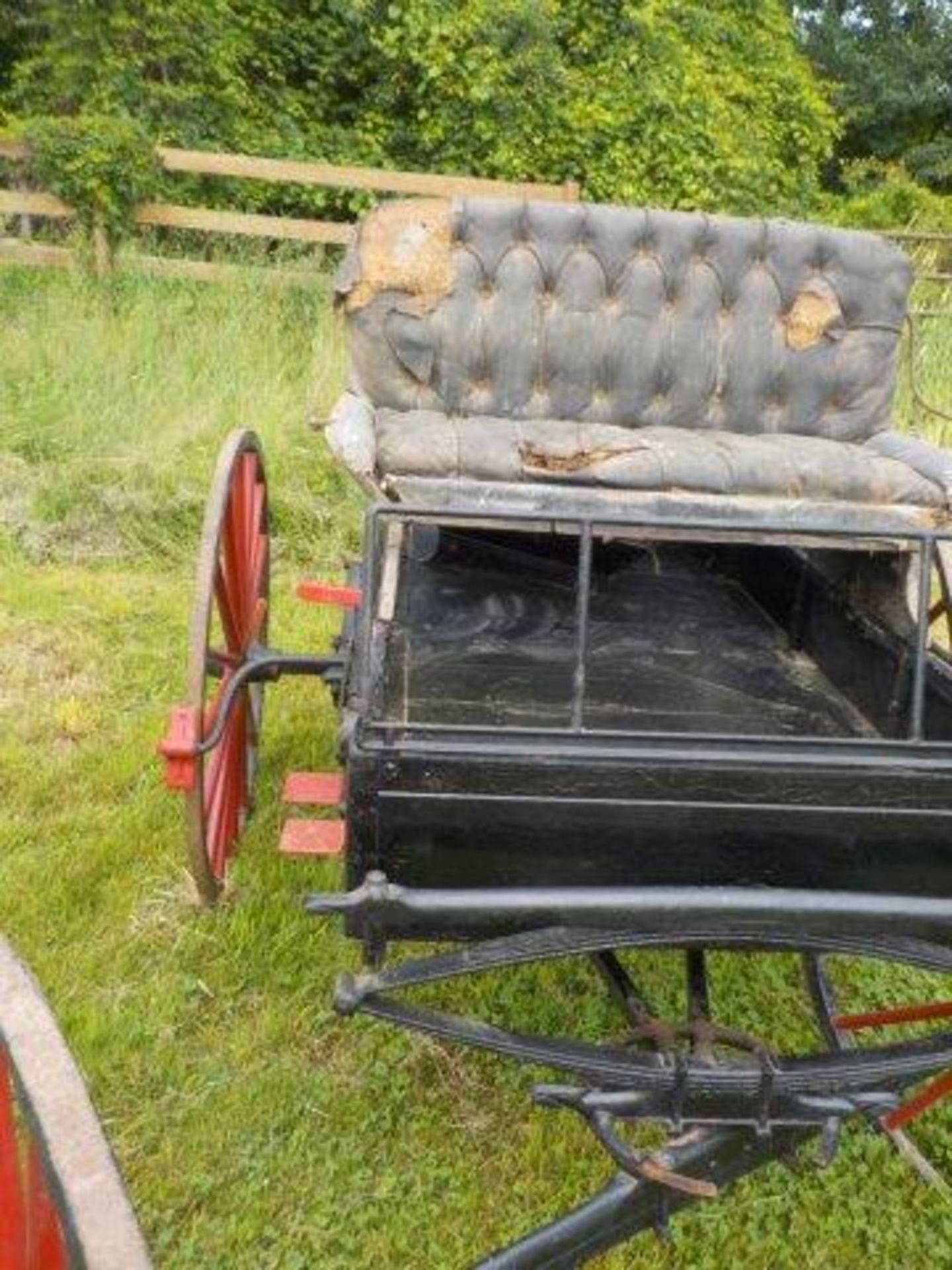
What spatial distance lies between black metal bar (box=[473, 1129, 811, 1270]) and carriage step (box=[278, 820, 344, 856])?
2.10 feet

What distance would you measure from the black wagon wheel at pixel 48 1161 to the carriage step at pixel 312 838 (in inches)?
37.1

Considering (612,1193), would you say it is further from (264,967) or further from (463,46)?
(463,46)

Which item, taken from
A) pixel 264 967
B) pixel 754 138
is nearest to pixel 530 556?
pixel 264 967

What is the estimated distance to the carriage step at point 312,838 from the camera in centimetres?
182

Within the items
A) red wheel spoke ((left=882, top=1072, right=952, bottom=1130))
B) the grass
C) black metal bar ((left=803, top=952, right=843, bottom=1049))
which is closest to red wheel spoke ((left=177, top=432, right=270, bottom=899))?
the grass

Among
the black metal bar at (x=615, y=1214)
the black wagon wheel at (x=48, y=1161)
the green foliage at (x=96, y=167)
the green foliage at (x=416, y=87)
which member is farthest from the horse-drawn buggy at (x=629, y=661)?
the green foliage at (x=416, y=87)

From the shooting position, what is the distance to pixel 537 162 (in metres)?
9.42

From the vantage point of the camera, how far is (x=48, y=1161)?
27.8 inches

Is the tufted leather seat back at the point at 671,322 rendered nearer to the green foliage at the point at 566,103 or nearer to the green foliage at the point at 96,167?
the green foliage at the point at 96,167

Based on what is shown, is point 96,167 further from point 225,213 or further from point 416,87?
point 416,87

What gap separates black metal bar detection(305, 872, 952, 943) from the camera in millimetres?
1320

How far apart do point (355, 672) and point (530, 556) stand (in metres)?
1.47

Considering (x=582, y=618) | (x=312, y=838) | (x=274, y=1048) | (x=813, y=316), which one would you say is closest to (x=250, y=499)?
Result: (x=312, y=838)

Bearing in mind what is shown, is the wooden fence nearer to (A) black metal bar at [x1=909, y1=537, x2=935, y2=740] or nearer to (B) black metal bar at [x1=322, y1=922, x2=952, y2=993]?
(A) black metal bar at [x1=909, y1=537, x2=935, y2=740]
